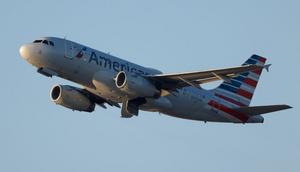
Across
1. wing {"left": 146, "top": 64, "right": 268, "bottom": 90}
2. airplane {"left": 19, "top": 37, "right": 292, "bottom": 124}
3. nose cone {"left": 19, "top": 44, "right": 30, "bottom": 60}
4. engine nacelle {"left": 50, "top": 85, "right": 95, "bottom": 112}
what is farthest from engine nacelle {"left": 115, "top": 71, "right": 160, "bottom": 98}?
nose cone {"left": 19, "top": 44, "right": 30, "bottom": 60}

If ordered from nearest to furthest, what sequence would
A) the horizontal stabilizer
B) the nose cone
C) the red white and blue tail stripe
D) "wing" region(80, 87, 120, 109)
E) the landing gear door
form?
1. the landing gear door
2. the nose cone
3. the horizontal stabilizer
4. "wing" region(80, 87, 120, 109)
5. the red white and blue tail stripe

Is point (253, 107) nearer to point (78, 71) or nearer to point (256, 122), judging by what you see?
point (256, 122)

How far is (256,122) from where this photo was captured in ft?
188

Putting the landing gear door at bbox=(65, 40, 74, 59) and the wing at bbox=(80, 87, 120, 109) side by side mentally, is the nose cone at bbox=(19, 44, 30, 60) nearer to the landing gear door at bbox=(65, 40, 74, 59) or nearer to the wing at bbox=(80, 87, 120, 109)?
the landing gear door at bbox=(65, 40, 74, 59)

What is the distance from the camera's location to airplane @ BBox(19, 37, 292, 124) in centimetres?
5044

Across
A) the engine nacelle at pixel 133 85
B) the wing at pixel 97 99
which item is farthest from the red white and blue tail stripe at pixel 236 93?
the wing at pixel 97 99

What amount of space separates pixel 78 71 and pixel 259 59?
719 inches

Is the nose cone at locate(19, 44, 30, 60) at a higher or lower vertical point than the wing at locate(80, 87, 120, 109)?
higher

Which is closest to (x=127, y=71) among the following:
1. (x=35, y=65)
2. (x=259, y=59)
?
(x=35, y=65)

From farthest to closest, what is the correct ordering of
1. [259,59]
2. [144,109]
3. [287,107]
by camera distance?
[259,59]
[144,109]
[287,107]

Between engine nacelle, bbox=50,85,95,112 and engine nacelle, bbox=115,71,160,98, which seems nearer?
engine nacelle, bbox=115,71,160,98

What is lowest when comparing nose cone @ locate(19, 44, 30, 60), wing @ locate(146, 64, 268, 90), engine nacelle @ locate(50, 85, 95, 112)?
engine nacelle @ locate(50, 85, 95, 112)

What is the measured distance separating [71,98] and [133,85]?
6709 mm

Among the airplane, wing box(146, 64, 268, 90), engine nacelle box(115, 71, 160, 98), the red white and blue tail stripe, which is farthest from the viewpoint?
the red white and blue tail stripe
